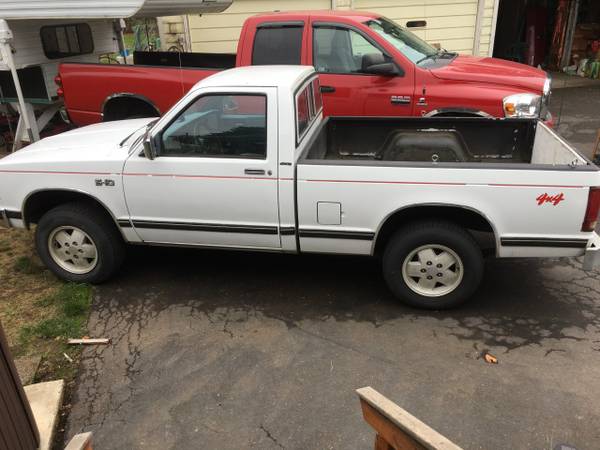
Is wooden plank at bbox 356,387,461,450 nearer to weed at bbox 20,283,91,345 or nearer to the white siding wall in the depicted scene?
weed at bbox 20,283,91,345

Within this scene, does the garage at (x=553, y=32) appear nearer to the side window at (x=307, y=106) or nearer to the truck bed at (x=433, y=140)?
the truck bed at (x=433, y=140)

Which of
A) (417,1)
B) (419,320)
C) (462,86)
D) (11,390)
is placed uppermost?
(417,1)

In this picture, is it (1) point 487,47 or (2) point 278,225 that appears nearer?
(2) point 278,225

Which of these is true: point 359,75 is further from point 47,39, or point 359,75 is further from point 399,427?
point 47,39

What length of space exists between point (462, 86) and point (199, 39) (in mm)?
6431

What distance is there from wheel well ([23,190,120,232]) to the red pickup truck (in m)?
2.65

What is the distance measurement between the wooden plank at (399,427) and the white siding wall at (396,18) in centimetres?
971

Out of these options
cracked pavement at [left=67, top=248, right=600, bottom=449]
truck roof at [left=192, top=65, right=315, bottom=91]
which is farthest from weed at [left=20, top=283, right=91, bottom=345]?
truck roof at [left=192, top=65, right=315, bottom=91]

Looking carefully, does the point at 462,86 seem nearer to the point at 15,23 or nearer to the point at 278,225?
the point at 278,225

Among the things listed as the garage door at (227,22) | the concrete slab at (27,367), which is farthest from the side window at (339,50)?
the garage door at (227,22)

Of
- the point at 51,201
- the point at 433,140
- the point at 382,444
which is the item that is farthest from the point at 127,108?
the point at 382,444

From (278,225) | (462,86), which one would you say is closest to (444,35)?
(462,86)

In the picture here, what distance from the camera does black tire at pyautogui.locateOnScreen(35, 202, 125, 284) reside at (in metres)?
4.35

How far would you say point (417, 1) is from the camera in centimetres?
1106
